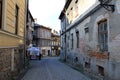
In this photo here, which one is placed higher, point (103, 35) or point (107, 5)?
point (107, 5)

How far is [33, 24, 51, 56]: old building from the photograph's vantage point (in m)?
62.4

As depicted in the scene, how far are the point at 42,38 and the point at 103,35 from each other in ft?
179

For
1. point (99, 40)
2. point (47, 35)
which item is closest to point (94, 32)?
point (99, 40)

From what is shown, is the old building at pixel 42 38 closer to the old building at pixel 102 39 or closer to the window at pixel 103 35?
the old building at pixel 102 39

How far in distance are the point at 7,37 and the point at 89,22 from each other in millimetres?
5851

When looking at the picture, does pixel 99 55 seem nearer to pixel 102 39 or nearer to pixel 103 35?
pixel 102 39

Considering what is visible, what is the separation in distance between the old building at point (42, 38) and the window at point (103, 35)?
48685 millimetres

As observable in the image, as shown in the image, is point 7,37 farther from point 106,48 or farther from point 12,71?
point 106,48

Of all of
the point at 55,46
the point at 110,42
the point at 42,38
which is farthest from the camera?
the point at 55,46

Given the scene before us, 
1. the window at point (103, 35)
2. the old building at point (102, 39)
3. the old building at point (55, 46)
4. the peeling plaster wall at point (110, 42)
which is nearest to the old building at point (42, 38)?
the old building at point (55, 46)

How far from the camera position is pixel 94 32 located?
1255cm

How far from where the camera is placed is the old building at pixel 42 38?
6237 cm

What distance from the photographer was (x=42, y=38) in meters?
65.1

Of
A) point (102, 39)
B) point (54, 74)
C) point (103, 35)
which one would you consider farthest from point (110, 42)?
point (54, 74)
